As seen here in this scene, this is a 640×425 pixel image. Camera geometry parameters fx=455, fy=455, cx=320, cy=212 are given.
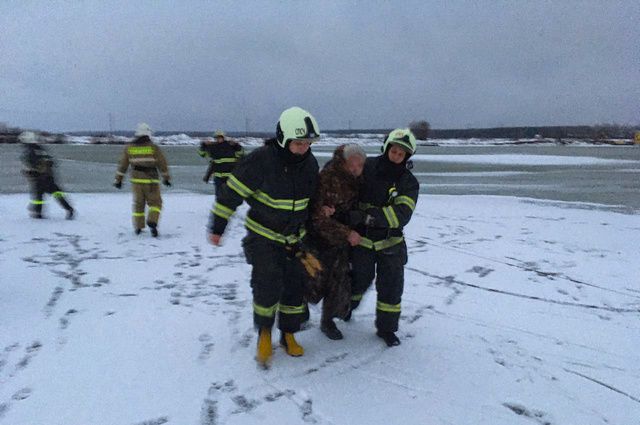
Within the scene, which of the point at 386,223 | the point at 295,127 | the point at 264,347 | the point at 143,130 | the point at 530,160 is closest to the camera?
the point at 295,127

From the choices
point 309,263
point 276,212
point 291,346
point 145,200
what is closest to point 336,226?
point 309,263

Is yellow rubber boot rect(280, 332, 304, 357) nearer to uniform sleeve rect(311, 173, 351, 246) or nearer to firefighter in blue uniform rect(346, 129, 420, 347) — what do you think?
firefighter in blue uniform rect(346, 129, 420, 347)

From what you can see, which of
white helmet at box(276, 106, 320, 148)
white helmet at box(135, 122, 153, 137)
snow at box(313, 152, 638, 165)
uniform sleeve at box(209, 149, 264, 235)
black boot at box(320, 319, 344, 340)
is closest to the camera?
white helmet at box(276, 106, 320, 148)

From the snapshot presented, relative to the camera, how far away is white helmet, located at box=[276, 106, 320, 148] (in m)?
3.32

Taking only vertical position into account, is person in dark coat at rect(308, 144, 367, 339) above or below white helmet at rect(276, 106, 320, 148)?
below

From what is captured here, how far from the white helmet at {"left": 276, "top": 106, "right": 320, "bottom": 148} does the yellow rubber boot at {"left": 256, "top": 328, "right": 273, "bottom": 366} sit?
149 centimetres

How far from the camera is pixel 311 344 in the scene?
405cm

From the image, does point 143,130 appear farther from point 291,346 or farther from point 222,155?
point 291,346

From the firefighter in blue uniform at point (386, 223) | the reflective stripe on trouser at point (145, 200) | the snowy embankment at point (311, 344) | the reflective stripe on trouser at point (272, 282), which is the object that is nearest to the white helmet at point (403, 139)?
the firefighter in blue uniform at point (386, 223)

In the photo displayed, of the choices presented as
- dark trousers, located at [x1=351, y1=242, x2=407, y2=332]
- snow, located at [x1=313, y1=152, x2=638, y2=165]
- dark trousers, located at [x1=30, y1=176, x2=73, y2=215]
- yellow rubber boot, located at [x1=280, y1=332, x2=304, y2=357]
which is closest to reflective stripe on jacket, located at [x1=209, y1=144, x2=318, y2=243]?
dark trousers, located at [x1=351, y1=242, x2=407, y2=332]

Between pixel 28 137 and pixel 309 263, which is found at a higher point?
pixel 28 137

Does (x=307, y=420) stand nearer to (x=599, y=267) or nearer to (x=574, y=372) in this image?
(x=574, y=372)

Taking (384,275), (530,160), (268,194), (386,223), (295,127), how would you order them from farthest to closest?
(530,160) → (384,275) → (386,223) → (268,194) → (295,127)

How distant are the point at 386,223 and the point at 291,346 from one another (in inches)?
51.4
